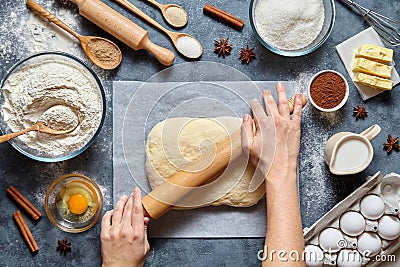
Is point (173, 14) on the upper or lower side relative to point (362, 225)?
upper

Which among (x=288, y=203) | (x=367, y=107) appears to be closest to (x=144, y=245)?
(x=288, y=203)

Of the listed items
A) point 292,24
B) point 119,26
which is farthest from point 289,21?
point 119,26

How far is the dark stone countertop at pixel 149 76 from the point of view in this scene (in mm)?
1899

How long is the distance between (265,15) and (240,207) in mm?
672

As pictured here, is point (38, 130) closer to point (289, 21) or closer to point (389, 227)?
point (289, 21)

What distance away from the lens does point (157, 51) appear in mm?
1875

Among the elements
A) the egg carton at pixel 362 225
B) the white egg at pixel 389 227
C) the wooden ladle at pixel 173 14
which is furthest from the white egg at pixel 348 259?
the wooden ladle at pixel 173 14

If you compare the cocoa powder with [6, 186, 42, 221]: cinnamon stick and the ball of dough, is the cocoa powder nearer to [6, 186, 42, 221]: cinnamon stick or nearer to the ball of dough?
the ball of dough

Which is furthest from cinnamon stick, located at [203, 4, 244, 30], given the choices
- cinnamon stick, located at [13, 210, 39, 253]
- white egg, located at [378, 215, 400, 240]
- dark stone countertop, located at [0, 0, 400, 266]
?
cinnamon stick, located at [13, 210, 39, 253]

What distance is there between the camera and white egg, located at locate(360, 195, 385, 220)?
1.80 metres

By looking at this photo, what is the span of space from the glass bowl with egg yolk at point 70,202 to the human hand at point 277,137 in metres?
0.55

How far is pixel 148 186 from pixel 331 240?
64cm

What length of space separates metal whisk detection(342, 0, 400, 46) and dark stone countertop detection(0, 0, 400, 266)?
3 cm

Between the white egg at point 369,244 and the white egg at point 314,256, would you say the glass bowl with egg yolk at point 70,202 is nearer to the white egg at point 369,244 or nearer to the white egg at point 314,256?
the white egg at point 314,256
